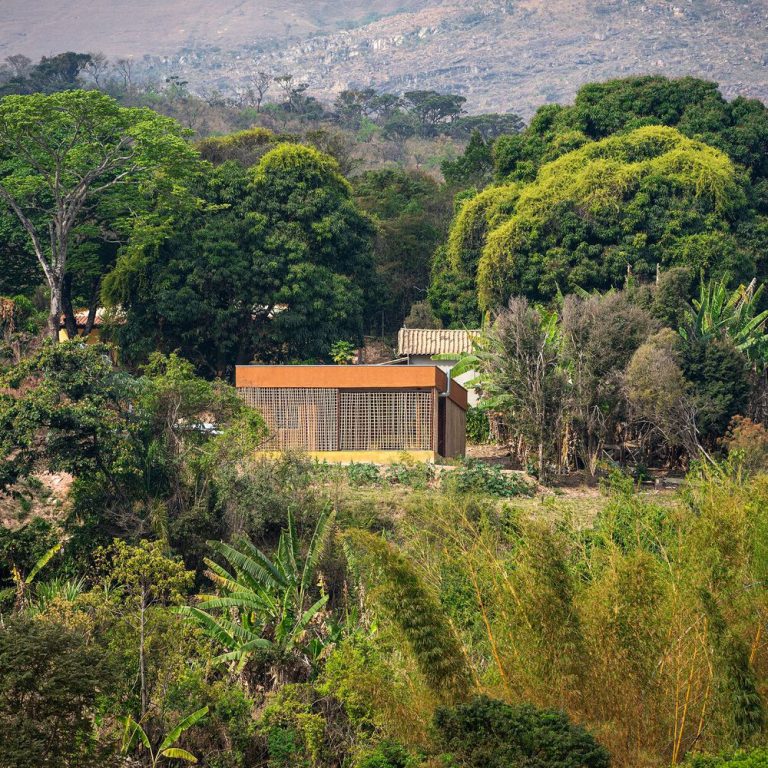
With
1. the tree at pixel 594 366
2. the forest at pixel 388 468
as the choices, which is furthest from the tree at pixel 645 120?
the tree at pixel 594 366

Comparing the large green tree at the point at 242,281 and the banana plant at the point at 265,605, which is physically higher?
the large green tree at the point at 242,281

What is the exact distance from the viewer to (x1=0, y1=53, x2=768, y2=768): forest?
47.6 ft

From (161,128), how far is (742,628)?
93.7 feet

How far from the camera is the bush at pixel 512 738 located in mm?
12992

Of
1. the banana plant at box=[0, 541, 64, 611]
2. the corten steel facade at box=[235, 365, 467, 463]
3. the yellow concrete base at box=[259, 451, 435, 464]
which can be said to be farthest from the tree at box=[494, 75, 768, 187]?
the banana plant at box=[0, 541, 64, 611]

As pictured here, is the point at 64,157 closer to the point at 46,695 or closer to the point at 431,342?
the point at 431,342

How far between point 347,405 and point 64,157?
46.3 ft

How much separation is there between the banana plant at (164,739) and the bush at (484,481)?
963cm

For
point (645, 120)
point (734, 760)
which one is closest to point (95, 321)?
point (645, 120)

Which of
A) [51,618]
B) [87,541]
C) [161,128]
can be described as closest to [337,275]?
[161,128]

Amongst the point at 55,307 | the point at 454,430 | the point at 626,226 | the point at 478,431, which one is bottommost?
the point at 478,431

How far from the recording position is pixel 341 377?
29.7 metres

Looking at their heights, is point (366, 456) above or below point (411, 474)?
below

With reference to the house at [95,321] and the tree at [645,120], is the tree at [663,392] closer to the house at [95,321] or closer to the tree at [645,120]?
the tree at [645,120]
